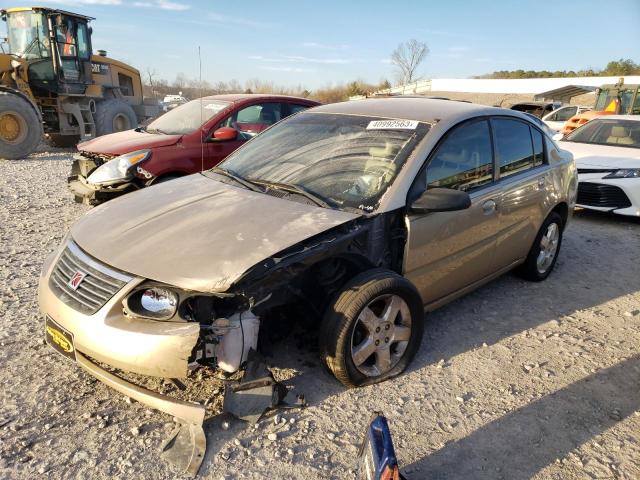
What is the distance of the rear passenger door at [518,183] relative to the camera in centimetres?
378

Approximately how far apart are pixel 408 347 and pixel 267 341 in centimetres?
88

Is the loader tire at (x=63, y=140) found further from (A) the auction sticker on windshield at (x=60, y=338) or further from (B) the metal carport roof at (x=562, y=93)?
(B) the metal carport roof at (x=562, y=93)

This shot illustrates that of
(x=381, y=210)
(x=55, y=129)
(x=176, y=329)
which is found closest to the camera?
(x=176, y=329)

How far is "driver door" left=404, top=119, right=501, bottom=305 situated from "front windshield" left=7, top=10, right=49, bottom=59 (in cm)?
1193

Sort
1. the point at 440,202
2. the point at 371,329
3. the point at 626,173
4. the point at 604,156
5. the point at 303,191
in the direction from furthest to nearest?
the point at 604,156 < the point at 626,173 < the point at 303,191 < the point at 440,202 < the point at 371,329

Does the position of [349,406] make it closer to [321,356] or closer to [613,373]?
[321,356]

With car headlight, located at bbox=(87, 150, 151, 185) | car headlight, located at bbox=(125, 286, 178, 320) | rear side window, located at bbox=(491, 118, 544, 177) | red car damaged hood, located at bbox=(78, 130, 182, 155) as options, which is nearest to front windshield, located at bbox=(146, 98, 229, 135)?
red car damaged hood, located at bbox=(78, 130, 182, 155)

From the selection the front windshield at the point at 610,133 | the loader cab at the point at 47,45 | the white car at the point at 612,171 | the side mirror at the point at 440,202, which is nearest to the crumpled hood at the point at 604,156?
the white car at the point at 612,171

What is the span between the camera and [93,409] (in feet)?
8.41

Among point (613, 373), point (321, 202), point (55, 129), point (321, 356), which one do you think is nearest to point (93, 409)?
point (321, 356)

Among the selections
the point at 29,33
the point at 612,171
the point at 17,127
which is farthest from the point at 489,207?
the point at 29,33

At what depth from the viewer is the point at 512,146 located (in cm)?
396

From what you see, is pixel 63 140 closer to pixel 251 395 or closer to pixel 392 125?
pixel 392 125

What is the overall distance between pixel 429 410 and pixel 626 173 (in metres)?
5.83
